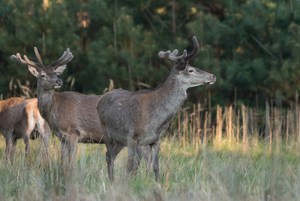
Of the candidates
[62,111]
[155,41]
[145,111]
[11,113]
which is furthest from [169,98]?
[155,41]

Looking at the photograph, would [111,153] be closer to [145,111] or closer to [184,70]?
[145,111]

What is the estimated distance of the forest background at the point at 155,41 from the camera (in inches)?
665

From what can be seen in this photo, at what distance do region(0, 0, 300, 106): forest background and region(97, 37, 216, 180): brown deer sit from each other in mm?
6600

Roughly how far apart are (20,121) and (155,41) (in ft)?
14.6

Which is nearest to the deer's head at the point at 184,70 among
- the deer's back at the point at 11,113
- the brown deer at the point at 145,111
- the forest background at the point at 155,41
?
the brown deer at the point at 145,111

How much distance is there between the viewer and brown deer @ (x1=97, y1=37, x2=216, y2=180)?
962 centimetres

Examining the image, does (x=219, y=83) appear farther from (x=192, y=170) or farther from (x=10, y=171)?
(x=10, y=171)

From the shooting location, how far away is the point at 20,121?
14211 mm

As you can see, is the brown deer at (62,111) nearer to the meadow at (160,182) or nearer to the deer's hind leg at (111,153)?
the meadow at (160,182)

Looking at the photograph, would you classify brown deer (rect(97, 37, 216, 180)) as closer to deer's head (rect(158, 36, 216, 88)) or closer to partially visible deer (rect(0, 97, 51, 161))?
deer's head (rect(158, 36, 216, 88))

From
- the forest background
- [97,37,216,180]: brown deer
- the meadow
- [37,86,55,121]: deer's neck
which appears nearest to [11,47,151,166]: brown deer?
[37,86,55,121]: deer's neck

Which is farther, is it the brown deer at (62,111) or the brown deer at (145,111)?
the brown deer at (62,111)

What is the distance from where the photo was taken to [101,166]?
970 cm

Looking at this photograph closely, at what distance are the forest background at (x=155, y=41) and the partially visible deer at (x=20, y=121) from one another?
2.48 metres
